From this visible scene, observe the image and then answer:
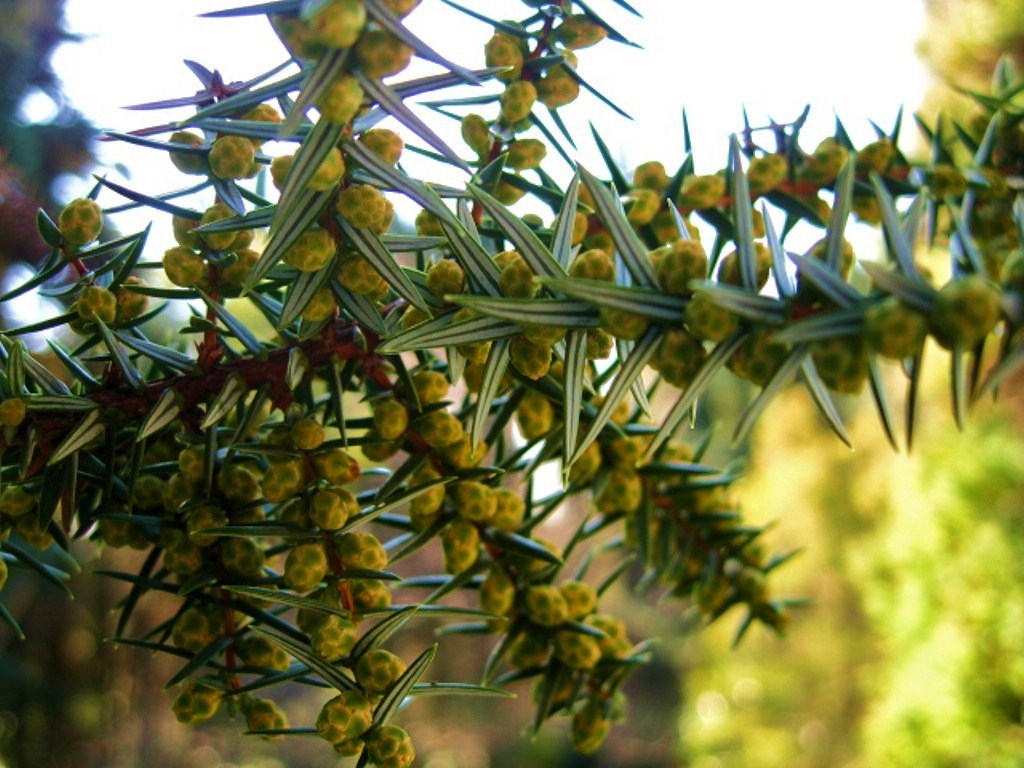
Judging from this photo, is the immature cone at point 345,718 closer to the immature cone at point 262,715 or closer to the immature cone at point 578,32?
the immature cone at point 262,715

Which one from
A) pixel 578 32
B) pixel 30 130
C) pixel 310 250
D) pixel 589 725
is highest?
pixel 30 130

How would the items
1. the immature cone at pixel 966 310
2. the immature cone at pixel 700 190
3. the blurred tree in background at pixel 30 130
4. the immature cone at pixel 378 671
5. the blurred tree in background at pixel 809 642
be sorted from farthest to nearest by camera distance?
the blurred tree in background at pixel 809 642, the blurred tree in background at pixel 30 130, the immature cone at pixel 700 190, the immature cone at pixel 378 671, the immature cone at pixel 966 310

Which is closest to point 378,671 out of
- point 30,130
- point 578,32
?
point 578,32

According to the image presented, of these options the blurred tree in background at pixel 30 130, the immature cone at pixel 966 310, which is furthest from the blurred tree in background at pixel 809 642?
the immature cone at pixel 966 310

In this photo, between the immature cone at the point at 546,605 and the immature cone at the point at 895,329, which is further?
the immature cone at the point at 546,605

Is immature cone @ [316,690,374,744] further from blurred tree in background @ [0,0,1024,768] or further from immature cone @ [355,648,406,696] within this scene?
blurred tree in background @ [0,0,1024,768]

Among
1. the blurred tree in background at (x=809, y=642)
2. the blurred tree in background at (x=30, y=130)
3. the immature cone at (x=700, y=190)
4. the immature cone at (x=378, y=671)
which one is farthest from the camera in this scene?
the blurred tree in background at (x=809, y=642)

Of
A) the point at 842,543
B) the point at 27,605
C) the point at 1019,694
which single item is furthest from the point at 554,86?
the point at 842,543

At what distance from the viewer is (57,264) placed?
326 millimetres

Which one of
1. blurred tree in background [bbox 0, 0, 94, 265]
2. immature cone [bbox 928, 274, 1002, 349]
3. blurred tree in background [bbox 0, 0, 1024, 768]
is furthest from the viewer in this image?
blurred tree in background [bbox 0, 0, 1024, 768]

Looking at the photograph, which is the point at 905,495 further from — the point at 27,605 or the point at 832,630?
the point at 27,605

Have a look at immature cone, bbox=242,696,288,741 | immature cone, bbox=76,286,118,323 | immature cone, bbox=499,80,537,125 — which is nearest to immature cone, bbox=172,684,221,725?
immature cone, bbox=242,696,288,741

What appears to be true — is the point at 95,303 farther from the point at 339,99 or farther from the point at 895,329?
the point at 895,329

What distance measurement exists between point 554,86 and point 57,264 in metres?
0.20
